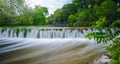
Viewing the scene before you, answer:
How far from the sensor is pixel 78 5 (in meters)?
25.9

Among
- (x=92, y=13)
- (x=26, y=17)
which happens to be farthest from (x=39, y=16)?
(x=26, y=17)

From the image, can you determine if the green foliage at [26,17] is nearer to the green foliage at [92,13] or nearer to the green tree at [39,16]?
the green tree at [39,16]

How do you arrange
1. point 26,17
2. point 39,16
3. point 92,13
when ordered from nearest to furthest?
point 26,17
point 92,13
point 39,16

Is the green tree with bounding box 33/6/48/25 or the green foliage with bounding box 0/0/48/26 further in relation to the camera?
the green tree with bounding box 33/6/48/25

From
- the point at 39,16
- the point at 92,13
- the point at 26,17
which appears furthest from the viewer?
the point at 39,16

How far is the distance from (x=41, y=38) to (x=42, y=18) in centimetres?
2202

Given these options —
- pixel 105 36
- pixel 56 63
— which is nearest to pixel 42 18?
pixel 56 63

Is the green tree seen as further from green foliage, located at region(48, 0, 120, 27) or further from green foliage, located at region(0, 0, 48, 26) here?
green foliage, located at region(48, 0, 120, 27)

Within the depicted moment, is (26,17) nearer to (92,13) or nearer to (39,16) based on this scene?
(92,13)

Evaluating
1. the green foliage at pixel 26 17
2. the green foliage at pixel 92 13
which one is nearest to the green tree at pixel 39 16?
the green foliage at pixel 26 17

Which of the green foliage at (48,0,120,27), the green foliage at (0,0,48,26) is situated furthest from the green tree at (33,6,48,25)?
the green foliage at (48,0,120,27)

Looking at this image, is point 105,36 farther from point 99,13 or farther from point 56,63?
point 99,13

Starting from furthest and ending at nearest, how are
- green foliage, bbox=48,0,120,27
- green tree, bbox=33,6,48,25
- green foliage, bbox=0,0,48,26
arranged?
green tree, bbox=33,6,48,25
green foliage, bbox=48,0,120,27
green foliage, bbox=0,0,48,26

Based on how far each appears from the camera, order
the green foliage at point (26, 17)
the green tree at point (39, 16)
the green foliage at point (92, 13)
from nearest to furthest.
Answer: the green foliage at point (26, 17)
the green foliage at point (92, 13)
the green tree at point (39, 16)
